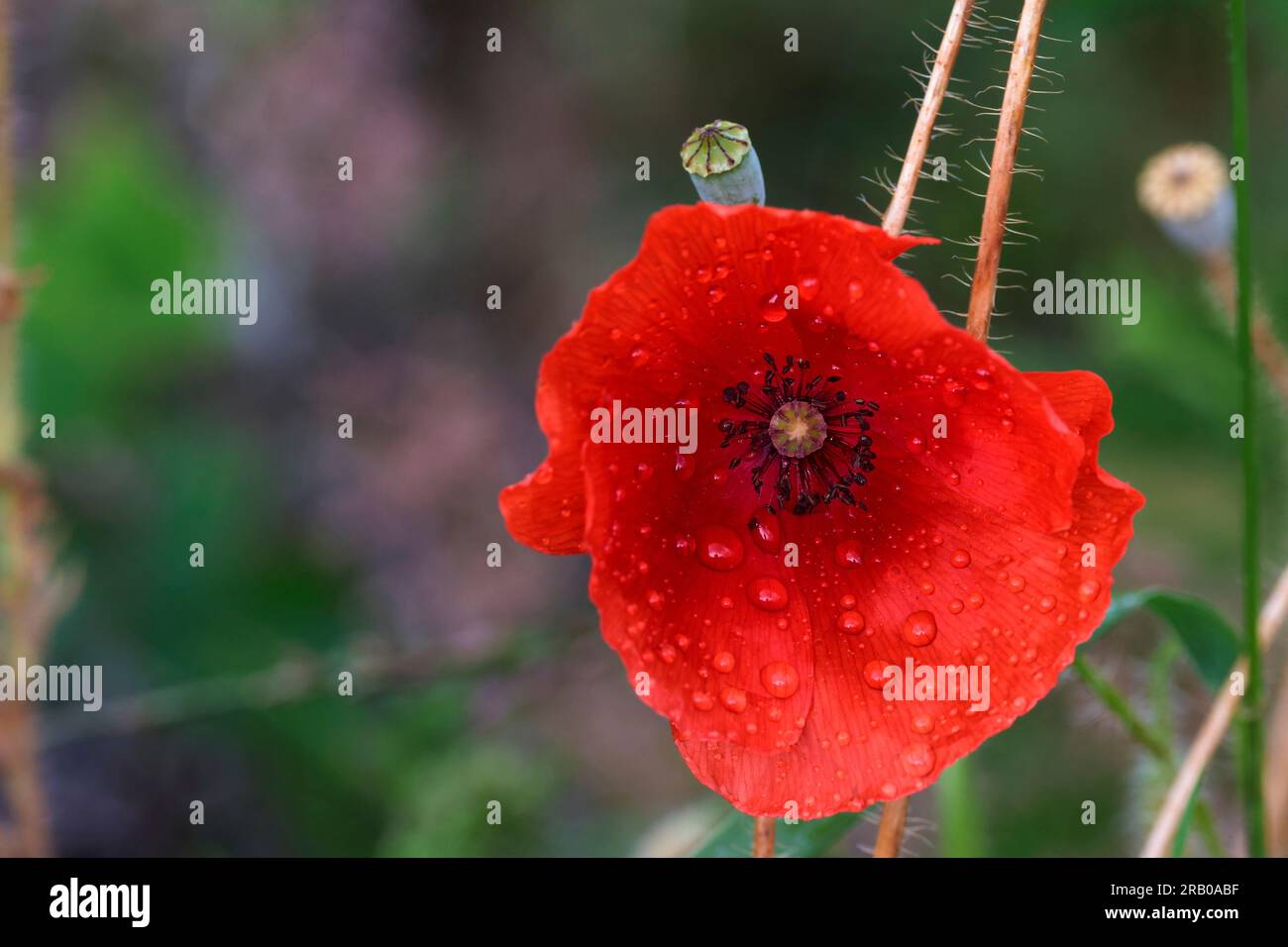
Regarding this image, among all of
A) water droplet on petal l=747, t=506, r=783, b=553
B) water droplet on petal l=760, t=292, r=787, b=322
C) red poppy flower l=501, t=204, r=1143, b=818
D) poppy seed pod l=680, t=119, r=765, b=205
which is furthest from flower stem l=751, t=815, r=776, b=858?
poppy seed pod l=680, t=119, r=765, b=205

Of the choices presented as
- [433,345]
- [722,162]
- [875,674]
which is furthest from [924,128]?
[433,345]

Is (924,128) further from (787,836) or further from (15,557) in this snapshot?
(15,557)

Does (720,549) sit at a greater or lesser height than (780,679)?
greater

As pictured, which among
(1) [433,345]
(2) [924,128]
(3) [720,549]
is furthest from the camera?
(1) [433,345]

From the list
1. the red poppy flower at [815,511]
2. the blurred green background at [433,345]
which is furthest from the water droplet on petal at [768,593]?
the blurred green background at [433,345]

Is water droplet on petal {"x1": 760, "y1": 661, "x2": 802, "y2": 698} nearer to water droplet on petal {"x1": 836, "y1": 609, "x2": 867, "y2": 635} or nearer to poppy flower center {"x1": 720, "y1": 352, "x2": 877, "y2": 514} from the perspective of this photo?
water droplet on petal {"x1": 836, "y1": 609, "x2": 867, "y2": 635}

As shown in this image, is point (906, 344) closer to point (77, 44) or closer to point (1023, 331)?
point (1023, 331)
